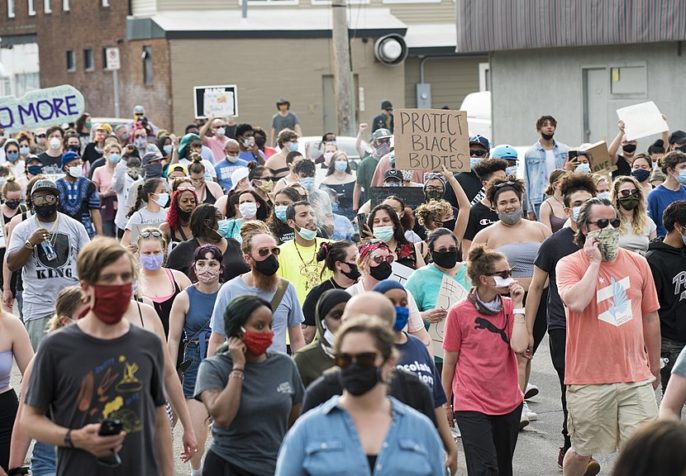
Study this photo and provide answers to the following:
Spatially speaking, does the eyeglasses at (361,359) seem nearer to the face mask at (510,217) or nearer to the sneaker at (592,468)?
the sneaker at (592,468)

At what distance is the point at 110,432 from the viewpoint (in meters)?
5.50

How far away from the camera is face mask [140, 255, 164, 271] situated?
9414 mm

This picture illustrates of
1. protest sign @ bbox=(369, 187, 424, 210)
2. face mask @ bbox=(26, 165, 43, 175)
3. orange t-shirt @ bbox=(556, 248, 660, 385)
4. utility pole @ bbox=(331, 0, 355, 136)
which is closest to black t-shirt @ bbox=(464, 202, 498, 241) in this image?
protest sign @ bbox=(369, 187, 424, 210)

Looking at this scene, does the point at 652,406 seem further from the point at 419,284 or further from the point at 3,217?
the point at 3,217

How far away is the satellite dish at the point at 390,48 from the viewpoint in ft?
146

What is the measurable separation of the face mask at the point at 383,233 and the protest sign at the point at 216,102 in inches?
720

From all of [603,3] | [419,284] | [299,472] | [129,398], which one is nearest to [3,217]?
[419,284]

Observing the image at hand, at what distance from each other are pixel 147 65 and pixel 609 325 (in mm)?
36751

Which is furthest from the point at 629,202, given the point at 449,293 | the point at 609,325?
the point at 609,325

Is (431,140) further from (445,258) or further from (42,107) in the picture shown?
(42,107)

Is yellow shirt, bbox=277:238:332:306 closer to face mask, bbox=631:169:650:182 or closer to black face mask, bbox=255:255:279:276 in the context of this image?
black face mask, bbox=255:255:279:276

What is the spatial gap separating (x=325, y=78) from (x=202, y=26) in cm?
426

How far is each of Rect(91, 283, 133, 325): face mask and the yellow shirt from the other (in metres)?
4.21

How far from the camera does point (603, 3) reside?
2520cm
